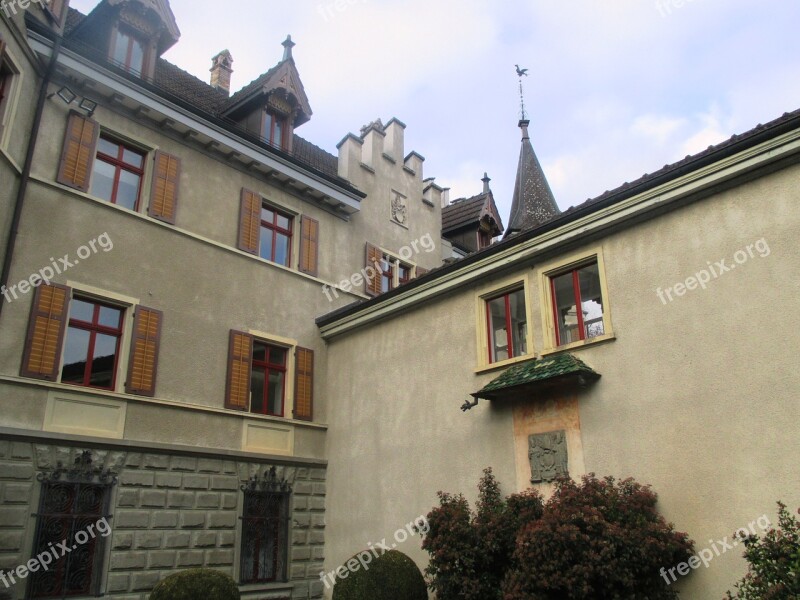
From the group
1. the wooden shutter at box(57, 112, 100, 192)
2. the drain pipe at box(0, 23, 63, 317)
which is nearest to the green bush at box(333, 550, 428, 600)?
the drain pipe at box(0, 23, 63, 317)

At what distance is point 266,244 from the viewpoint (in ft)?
56.7

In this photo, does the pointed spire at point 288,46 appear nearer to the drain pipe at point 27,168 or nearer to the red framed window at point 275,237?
the red framed window at point 275,237

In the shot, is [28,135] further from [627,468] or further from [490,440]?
[627,468]

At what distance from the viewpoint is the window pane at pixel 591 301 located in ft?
39.0

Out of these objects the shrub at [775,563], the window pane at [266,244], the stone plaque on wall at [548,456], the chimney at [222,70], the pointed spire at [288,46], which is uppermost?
the chimney at [222,70]

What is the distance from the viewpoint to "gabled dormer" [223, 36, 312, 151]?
17.9 metres

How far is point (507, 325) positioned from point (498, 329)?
0.24 metres

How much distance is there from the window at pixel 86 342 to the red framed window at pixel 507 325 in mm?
6888

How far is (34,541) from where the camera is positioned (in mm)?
11352

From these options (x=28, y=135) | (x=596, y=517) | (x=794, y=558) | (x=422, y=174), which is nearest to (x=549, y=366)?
(x=596, y=517)

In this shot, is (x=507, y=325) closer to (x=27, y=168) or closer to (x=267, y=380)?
(x=267, y=380)

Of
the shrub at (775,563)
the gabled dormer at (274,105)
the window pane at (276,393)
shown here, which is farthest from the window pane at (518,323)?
the gabled dormer at (274,105)

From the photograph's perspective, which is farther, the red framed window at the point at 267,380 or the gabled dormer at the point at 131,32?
the red framed window at the point at 267,380

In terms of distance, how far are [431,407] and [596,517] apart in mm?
5265
